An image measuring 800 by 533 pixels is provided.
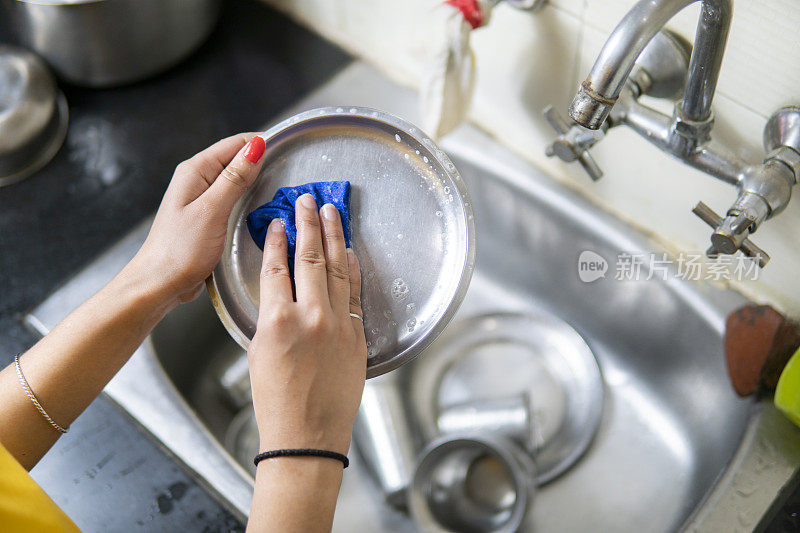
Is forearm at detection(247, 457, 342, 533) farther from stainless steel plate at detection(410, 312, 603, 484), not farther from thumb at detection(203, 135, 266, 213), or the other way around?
stainless steel plate at detection(410, 312, 603, 484)

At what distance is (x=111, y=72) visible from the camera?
1.08 metres

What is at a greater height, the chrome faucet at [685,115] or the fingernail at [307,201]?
the chrome faucet at [685,115]

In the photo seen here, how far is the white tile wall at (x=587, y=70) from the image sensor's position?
0.72 metres

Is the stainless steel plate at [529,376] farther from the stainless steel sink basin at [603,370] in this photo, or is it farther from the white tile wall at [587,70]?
the white tile wall at [587,70]

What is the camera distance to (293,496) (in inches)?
21.7

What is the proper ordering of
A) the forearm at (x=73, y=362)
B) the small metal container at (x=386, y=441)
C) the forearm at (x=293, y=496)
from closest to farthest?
1. the forearm at (x=293, y=496)
2. the forearm at (x=73, y=362)
3. the small metal container at (x=386, y=441)

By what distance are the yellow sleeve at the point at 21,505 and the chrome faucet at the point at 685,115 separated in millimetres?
584

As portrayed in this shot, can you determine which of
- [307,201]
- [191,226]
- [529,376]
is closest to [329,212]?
[307,201]

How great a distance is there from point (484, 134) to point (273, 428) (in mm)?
690

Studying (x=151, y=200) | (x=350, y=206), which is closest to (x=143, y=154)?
(x=151, y=200)

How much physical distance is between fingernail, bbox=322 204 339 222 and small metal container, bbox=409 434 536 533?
36cm

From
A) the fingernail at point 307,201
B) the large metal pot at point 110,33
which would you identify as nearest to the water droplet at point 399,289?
the fingernail at point 307,201

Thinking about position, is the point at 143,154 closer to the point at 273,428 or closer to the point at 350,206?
the point at 350,206

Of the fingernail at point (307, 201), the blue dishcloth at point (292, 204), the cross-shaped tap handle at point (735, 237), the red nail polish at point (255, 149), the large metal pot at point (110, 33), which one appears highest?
the cross-shaped tap handle at point (735, 237)
